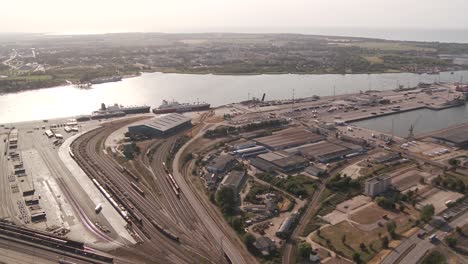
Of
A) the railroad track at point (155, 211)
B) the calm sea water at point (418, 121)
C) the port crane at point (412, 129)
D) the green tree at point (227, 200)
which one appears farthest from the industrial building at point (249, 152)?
the calm sea water at point (418, 121)

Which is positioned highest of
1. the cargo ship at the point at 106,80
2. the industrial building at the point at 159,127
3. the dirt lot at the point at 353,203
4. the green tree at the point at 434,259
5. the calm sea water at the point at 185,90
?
the cargo ship at the point at 106,80

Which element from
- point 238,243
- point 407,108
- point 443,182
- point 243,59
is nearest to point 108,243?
point 238,243

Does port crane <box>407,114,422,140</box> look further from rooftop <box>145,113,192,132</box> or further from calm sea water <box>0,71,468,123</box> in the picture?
rooftop <box>145,113,192,132</box>

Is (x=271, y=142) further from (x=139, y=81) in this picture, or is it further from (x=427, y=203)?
(x=139, y=81)

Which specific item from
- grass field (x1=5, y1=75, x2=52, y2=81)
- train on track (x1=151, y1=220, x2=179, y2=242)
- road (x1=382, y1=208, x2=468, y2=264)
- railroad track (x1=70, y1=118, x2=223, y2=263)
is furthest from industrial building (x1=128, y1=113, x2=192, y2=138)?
grass field (x1=5, y1=75, x2=52, y2=81)

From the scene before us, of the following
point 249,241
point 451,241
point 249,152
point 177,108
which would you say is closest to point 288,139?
point 249,152

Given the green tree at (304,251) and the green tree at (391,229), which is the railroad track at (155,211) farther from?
the green tree at (391,229)
